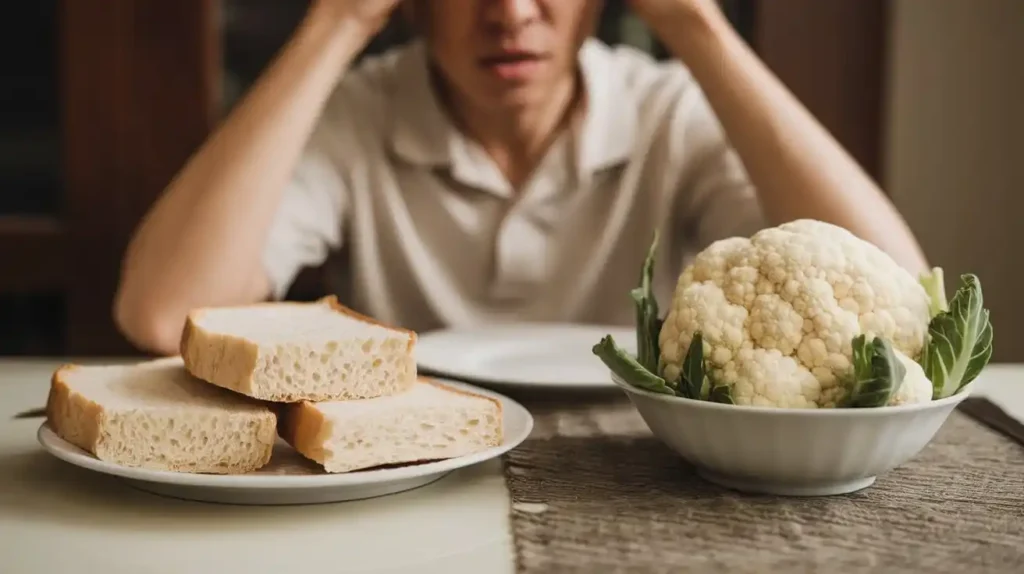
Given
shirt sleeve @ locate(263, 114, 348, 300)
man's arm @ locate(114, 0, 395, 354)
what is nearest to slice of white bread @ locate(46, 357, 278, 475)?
man's arm @ locate(114, 0, 395, 354)

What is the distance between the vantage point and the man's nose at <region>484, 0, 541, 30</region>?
1211 millimetres

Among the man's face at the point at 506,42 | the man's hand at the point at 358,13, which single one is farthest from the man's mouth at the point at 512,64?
the man's hand at the point at 358,13

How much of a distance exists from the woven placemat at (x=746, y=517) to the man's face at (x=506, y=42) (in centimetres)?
64

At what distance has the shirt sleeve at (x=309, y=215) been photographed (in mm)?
1316

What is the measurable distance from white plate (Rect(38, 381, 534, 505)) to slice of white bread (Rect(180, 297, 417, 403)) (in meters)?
0.05

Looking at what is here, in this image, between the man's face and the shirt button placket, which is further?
the shirt button placket

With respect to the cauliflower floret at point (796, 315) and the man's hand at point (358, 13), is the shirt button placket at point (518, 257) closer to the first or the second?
the man's hand at point (358, 13)

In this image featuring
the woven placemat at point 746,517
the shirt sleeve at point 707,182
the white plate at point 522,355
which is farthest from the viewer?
the shirt sleeve at point 707,182

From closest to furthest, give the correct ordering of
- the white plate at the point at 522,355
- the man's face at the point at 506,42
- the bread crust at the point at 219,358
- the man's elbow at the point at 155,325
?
the bread crust at the point at 219,358, the white plate at the point at 522,355, the man's elbow at the point at 155,325, the man's face at the point at 506,42

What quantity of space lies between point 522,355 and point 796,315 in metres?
0.49

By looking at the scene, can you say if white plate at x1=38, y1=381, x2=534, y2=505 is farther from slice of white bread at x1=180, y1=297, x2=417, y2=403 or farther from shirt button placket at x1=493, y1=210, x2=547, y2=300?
shirt button placket at x1=493, y1=210, x2=547, y2=300

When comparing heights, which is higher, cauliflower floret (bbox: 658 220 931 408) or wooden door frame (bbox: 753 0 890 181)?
wooden door frame (bbox: 753 0 890 181)

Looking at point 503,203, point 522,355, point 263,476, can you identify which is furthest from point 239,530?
→ point 503,203

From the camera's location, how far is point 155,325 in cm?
112
